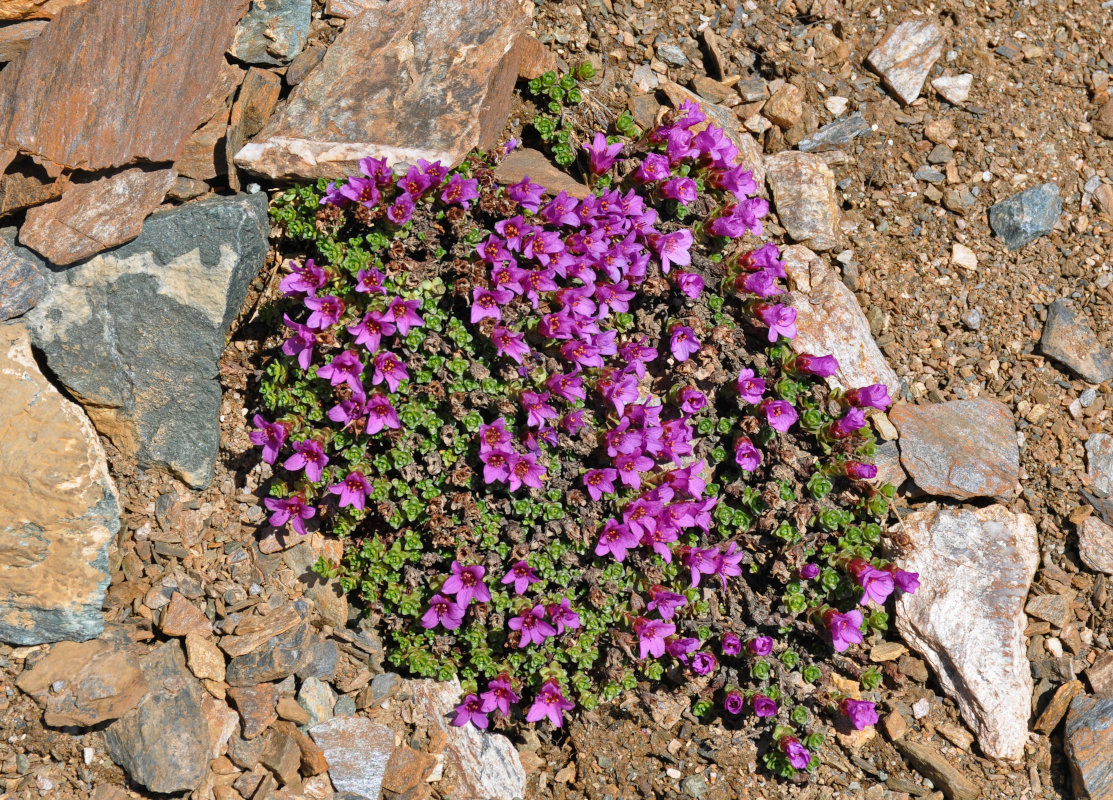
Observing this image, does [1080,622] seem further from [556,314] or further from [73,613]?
[73,613]

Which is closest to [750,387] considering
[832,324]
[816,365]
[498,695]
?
[816,365]

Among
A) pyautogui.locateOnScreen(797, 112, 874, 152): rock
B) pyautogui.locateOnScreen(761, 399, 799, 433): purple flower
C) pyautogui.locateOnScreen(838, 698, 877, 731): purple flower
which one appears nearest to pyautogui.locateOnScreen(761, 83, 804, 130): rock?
pyautogui.locateOnScreen(797, 112, 874, 152): rock

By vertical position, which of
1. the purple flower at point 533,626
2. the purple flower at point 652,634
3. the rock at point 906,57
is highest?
the rock at point 906,57

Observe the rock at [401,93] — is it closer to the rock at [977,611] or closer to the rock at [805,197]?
the rock at [805,197]

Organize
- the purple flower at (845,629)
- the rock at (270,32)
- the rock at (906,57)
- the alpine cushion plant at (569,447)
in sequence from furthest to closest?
the rock at (906,57)
the rock at (270,32)
the purple flower at (845,629)
the alpine cushion plant at (569,447)

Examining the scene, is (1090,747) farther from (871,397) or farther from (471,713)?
(471,713)

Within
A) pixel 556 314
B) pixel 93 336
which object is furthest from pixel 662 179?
pixel 93 336

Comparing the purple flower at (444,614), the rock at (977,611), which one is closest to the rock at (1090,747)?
the rock at (977,611)

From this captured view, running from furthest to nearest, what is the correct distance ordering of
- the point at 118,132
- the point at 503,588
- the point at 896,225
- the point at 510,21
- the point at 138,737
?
the point at 896,225 → the point at 510,21 → the point at 503,588 → the point at 118,132 → the point at 138,737
